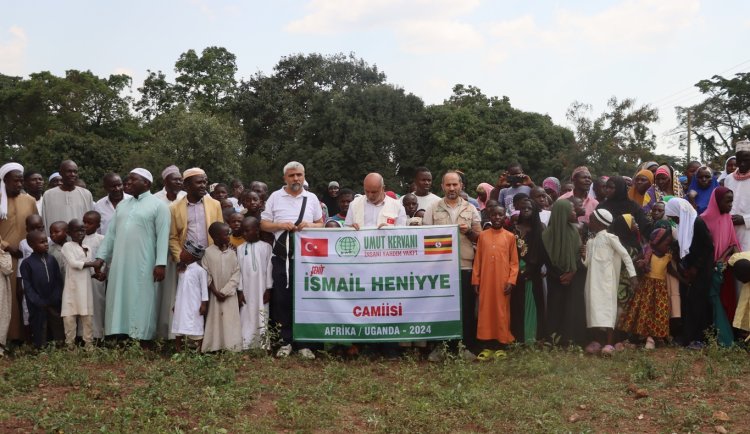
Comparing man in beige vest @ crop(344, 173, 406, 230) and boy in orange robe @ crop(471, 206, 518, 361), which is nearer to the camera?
boy in orange robe @ crop(471, 206, 518, 361)

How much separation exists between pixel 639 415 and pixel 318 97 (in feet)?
114

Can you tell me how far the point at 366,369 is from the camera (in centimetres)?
696

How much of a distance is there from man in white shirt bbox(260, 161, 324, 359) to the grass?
0.57 m

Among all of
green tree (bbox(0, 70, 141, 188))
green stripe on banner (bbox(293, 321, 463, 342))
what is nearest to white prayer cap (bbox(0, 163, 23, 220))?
green stripe on banner (bbox(293, 321, 463, 342))

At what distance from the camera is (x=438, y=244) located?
7.49 m

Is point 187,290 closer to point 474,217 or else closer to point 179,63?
point 474,217

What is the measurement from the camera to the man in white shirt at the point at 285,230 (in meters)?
7.57

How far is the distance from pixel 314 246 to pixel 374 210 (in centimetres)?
74

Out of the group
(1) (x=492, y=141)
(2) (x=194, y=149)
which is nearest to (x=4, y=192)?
(2) (x=194, y=149)

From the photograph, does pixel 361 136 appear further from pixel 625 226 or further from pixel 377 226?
pixel 377 226

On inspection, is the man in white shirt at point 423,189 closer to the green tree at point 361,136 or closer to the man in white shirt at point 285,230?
the man in white shirt at point 285,230

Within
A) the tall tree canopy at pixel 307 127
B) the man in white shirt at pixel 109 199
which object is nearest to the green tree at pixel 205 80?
the tall tree canopy at pixel 307 127

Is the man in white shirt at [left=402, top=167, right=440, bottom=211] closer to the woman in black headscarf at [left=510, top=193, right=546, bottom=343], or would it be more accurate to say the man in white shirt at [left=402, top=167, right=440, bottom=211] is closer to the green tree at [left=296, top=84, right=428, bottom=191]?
the woman in black headscarf at [left=510, top=193, right=546, bottom=343]

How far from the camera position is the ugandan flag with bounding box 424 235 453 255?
294 inches
